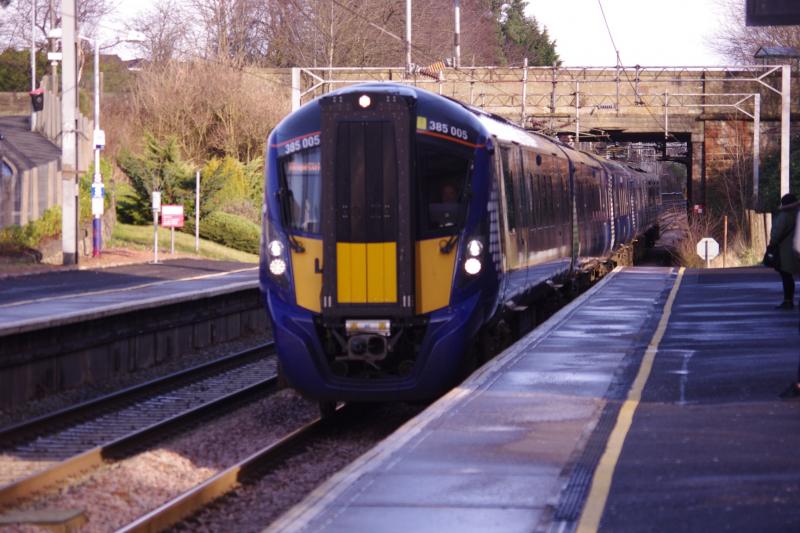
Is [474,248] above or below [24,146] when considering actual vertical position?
below

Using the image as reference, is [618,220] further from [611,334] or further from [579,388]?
[579,388]

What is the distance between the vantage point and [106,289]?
2592 centimetres

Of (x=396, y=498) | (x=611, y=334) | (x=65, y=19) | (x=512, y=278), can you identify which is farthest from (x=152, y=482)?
(x=65, y=19)

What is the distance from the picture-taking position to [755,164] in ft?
139

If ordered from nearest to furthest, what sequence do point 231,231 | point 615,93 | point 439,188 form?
point 439,188 < point 231,231 < point 615,93

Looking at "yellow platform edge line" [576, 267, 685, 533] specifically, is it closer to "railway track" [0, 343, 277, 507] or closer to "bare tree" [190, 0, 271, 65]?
"railway track" [0, 343, 277, 507]

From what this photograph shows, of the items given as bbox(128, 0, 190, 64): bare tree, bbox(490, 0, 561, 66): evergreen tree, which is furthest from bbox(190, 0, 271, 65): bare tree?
bbox(490, 0, 561, 66): evergreen tree

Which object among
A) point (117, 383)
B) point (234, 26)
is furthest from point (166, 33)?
point (117, 383)

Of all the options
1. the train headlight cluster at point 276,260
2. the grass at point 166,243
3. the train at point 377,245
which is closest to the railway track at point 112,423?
the train at point 377,245

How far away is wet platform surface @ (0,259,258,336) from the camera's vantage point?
17.5 m

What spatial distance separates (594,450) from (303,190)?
14.5 feet

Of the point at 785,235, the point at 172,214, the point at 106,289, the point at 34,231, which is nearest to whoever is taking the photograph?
the point at 785,235

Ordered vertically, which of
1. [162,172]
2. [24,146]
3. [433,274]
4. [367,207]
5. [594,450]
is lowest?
[594,450]

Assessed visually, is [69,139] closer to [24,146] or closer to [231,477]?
[24,146]
